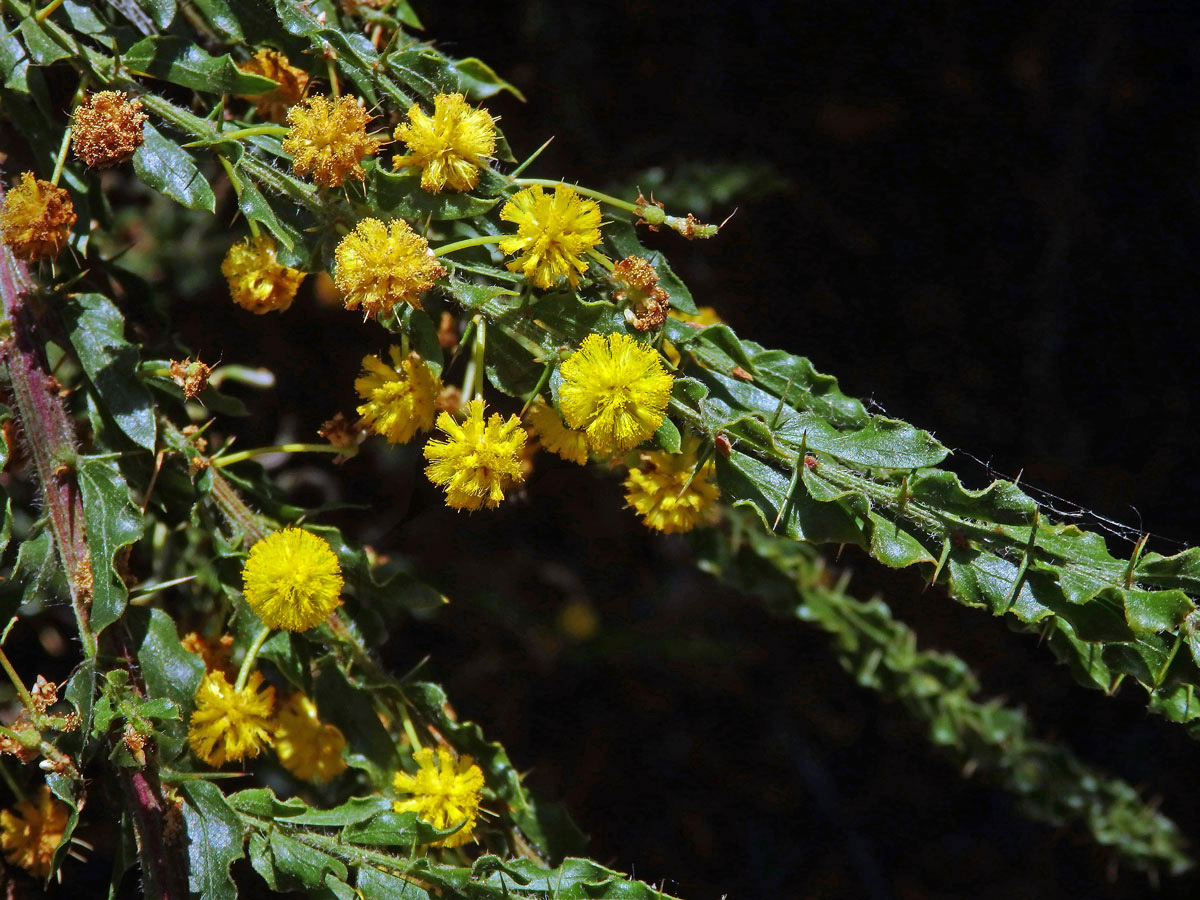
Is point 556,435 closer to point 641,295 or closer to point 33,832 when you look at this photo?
point 641,295

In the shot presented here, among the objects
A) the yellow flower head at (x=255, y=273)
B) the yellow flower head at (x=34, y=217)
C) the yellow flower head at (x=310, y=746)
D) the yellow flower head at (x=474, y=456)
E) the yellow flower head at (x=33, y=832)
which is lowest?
the yellow flower head at (x=33, y=832)

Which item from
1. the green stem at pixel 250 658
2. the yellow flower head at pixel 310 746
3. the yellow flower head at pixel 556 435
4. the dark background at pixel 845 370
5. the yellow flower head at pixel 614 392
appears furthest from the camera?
the dark background at pixel 845 370

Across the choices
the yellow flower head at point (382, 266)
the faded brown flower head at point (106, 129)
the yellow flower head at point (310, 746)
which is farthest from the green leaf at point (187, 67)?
the yellow flower head at point (310, 746)

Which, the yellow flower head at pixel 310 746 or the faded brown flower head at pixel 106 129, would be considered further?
the yellow flower head at pixel 310 746

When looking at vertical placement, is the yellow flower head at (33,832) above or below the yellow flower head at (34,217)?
below

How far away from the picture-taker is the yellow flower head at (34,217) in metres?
1.41

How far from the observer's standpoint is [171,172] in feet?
4.66

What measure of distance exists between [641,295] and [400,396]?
402mm

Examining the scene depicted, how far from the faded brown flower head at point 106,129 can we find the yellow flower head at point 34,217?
84 millimetres

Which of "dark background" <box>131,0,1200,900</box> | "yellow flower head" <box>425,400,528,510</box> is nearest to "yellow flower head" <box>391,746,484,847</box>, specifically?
"yellow flower head" <box>425,400,528,510</box>

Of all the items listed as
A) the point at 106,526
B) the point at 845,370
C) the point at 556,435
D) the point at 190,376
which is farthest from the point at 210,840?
the point at 845,370

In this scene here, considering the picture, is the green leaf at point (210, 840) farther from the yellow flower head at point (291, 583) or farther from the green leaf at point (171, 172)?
the green leaf at point (171, 172)

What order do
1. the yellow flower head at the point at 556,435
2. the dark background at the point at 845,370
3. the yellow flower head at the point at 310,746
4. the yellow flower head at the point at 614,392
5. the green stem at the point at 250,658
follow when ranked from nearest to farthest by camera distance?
the yellow flower head at the point at 614,392 → the yellow flower head at the point at 556,435 → the green stem at the point at 250,658 → the yellow flower head at the point at 310,746 → the dark background at the point at 845,370

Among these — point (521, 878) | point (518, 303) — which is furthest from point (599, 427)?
point (521, 878)
